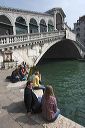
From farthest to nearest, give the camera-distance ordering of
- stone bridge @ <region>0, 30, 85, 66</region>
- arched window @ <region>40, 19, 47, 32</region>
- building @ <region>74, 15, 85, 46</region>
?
building @ <region>74, 15, 85, 46</region>, arched window @ <region>40, 19, 47, 32</region>, stone bridge @ <region>0, 30, 85, 66</region>

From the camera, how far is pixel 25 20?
34.3 m

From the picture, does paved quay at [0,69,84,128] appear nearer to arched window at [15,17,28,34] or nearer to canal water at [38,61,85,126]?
canal water at [38,61,85,126]

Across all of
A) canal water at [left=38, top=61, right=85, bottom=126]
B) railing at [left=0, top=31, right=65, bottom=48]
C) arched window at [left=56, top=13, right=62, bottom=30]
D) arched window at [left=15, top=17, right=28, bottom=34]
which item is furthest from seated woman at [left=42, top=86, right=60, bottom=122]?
arched window at [left=56, top=13, right=62, bottom=30]

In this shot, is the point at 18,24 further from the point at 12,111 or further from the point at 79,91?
the point at 12,111

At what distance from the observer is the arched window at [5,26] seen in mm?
30266

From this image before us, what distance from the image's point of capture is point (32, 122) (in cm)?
640

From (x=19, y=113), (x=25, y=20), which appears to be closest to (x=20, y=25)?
(x=25, y=20)

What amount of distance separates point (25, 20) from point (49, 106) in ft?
96.2

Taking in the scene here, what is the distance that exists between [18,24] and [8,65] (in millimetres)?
17034

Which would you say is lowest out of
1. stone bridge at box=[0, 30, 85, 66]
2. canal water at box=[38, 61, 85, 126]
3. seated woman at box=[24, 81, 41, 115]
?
canal water at box=[38, 61, 85, 126]

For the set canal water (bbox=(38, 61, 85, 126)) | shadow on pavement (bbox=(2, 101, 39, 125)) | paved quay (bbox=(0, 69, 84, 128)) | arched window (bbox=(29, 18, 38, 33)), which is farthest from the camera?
arched window (bbox=(29, 18, 38, 33))

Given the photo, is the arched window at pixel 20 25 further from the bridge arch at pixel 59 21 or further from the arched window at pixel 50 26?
the bridge arch at pixel 59 21

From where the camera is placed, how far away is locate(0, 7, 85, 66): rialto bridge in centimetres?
1911

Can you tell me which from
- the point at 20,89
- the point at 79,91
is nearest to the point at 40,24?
the point at 79,91
